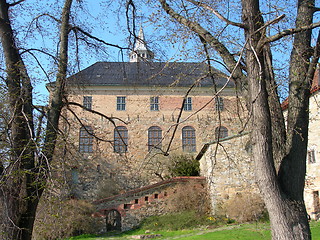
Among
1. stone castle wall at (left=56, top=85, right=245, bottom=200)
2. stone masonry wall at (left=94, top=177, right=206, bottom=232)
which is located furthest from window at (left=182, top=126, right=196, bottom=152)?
stone masonry wall at (left=94, top=177, right=206, bottom=232)

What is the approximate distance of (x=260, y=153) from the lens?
490 cm

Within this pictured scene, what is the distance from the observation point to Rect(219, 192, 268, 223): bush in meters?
14.6

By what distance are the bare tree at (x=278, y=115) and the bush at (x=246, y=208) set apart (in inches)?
378

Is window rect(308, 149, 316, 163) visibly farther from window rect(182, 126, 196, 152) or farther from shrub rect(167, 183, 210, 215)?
window rect(182, 126, 196, 152)

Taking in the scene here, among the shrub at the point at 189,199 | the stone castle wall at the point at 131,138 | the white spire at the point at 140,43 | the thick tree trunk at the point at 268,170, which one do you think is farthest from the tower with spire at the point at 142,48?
the stone castle wall at the point at 131,138

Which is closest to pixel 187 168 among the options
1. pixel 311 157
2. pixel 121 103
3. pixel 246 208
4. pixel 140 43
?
pixel 246 208

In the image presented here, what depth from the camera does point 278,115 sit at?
5.38m

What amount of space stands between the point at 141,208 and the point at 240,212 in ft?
17.5

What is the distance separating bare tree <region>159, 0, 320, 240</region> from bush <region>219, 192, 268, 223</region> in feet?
31.5

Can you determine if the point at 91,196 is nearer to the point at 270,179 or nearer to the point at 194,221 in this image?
the point at 194,221

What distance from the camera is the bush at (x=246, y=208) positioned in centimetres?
1462

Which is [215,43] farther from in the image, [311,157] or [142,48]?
[311,157]

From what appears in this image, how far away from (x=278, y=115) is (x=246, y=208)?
10.3 metres

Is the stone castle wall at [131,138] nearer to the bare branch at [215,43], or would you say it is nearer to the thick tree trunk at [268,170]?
the bare branch at [215,43]
